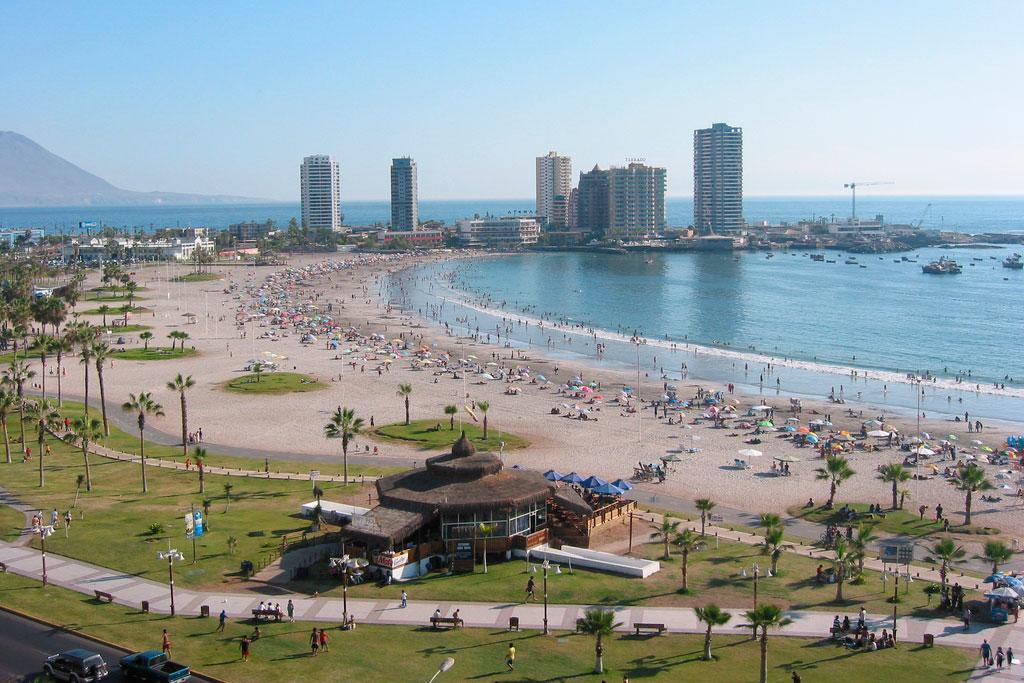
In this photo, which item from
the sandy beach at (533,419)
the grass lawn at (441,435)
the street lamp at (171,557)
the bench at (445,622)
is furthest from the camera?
the grass lawn at (441,435)

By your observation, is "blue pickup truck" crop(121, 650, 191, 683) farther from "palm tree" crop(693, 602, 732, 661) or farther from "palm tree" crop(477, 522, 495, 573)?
"palm tree" crop(693, 602, 732, 661)

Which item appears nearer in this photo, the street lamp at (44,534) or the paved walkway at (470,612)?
the paved walkway at (470,612)

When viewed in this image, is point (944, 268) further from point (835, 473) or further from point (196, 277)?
point (835, 473)

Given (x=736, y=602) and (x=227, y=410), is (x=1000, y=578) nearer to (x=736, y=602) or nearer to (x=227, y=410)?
(x=736, y=602)

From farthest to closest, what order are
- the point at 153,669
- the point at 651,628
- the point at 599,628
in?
the point at 651,628 → the point at 599,628 → the point at 153,669

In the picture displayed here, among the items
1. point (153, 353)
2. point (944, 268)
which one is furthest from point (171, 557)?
point (944, 268)

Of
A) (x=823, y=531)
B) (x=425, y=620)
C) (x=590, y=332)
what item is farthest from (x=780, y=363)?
(x=425, y=620)

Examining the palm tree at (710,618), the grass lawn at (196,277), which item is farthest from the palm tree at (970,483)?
the grass lawn at (196,277)

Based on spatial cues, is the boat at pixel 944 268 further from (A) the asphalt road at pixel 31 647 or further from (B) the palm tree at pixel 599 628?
(A) the asphalt road at pixel 31 647
